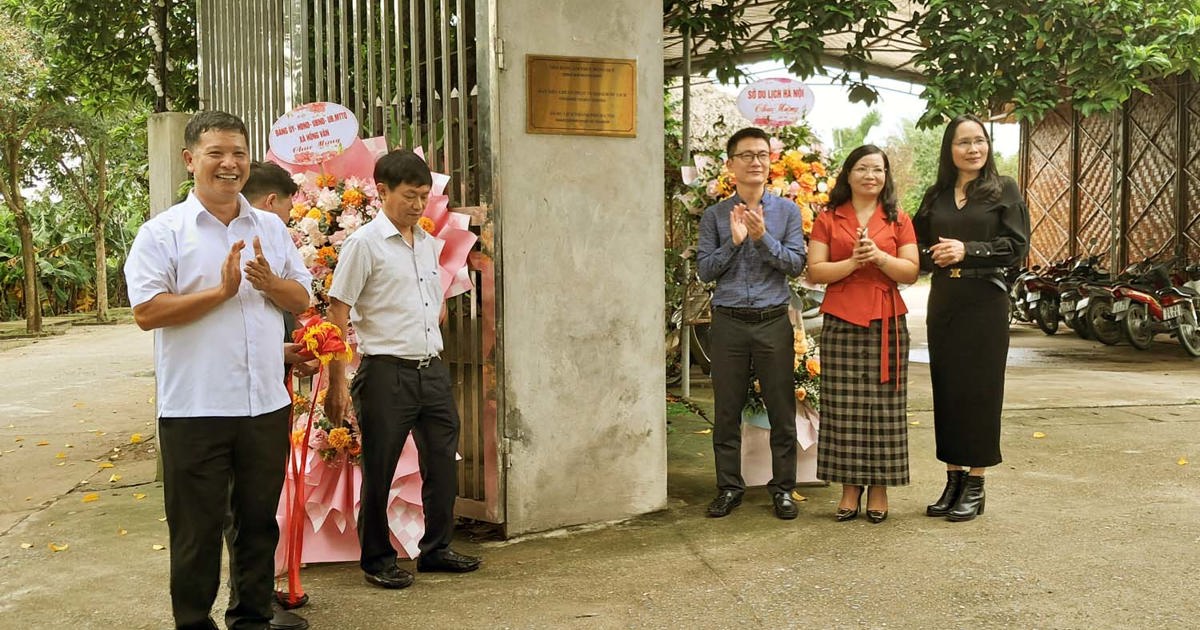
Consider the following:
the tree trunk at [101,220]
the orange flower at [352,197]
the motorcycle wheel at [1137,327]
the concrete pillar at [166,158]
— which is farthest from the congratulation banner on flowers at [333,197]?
the tree trunk at [101,220]

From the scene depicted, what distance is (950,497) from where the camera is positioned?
442 centimetres

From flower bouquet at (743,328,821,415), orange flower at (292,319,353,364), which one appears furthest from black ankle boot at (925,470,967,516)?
orange flower at (292,319,353,364)

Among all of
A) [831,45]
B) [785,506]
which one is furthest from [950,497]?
[831,45]

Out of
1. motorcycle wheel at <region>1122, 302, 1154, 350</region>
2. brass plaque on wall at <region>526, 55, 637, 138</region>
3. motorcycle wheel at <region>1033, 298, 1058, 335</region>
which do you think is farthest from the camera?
motorcycle wheel at <region>1033, 298, 1058, 335</region>

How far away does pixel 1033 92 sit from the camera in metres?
6.34

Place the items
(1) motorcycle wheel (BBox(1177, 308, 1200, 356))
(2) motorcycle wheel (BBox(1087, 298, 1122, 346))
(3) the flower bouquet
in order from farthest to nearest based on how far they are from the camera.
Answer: (2) motorcycle wheel (BBox(1087, 298, 1122, 346)) < (1) motorcycle wheel (BBox(1177, 308, 1200, 356)) < (3) the flower bouquet

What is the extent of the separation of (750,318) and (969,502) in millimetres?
1220

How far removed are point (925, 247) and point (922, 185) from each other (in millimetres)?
30279

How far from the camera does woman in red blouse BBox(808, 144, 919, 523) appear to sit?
4.31 metres

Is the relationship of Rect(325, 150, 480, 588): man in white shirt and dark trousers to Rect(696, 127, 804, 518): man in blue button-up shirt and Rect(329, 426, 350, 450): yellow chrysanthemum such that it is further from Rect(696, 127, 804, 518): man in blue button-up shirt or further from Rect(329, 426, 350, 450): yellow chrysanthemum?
Rect(696, 127, 804, 518): man in blue button-up shirt

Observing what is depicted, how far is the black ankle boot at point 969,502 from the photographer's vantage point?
14.2 ft

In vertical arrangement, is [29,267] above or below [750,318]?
above

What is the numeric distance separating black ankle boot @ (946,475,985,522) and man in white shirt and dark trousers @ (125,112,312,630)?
2846 mm

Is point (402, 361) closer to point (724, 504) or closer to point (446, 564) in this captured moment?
point (446, 564)
